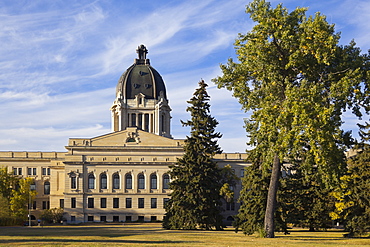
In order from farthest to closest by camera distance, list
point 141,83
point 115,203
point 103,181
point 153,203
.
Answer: point 141,83 < point 153,203 < point 103,181 < point 115,203

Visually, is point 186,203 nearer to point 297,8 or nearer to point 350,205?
point 350,205

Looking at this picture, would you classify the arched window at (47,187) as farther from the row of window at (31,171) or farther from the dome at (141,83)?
the dome at (141,83)

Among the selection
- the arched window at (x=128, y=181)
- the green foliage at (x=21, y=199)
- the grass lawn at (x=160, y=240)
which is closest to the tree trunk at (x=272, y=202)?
the grass lawn at (x=160, y=240)

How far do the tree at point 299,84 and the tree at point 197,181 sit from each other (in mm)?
23606

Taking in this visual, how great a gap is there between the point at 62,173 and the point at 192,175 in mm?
44461

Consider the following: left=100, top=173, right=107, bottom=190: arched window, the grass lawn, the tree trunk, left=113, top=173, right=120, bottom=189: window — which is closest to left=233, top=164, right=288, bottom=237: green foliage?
the grass lawn

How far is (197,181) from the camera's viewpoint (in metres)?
60.4

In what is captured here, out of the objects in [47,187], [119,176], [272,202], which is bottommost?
[272,202]

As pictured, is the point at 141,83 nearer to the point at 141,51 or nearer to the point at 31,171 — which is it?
the point at 141,51

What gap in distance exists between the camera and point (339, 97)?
3447 centimetres

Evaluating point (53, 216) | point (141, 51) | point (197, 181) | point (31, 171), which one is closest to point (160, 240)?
point (197, 181)

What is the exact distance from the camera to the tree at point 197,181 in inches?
2331

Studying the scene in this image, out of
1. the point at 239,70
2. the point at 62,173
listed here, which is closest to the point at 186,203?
the point at 239,70

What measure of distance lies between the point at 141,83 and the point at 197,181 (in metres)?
53.4
